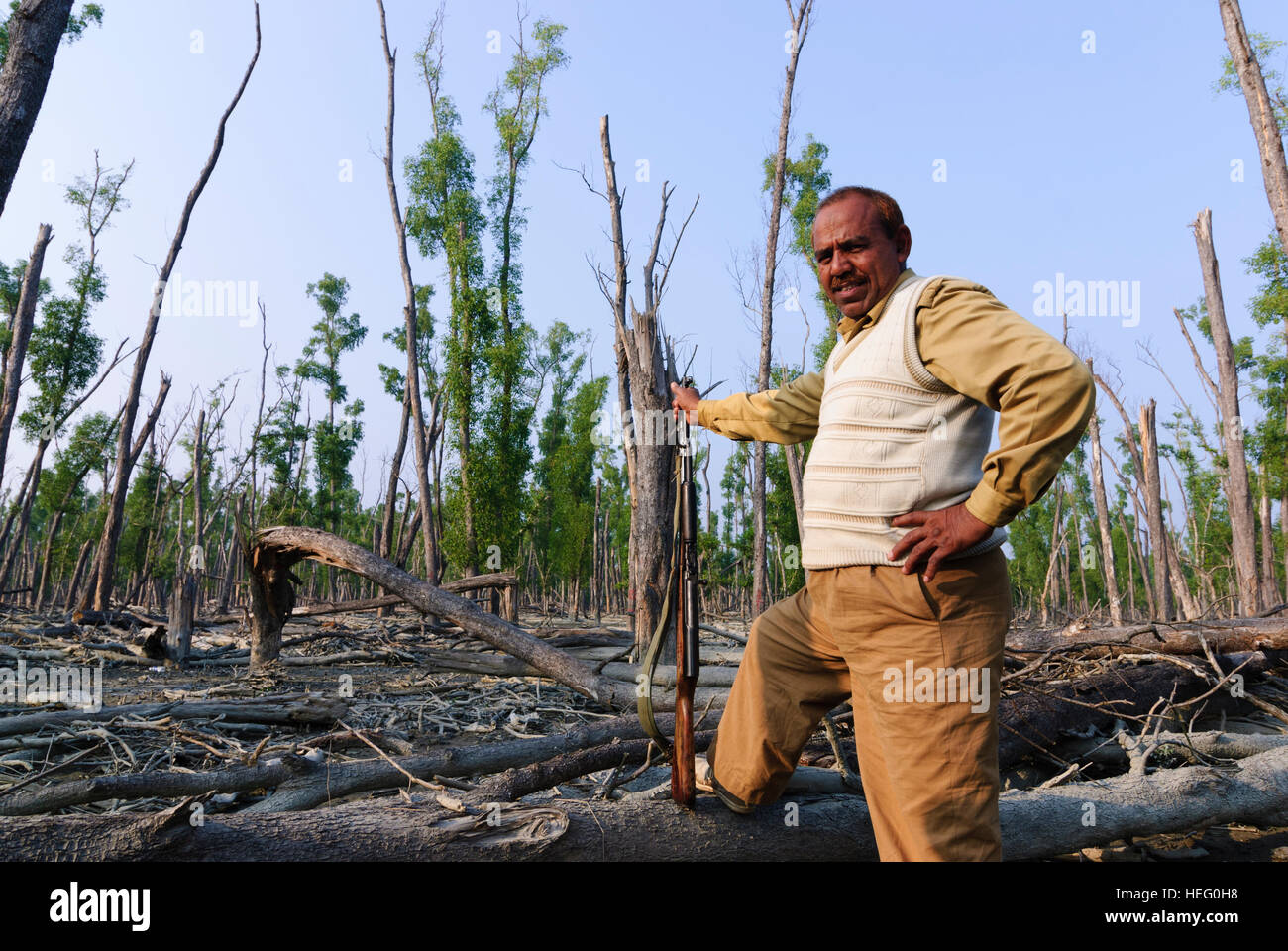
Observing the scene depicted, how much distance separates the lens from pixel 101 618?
1066 centimetres

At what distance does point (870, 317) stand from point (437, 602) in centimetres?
467

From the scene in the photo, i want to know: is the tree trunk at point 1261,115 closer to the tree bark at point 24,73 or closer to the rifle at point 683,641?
the rifle at point 683,641

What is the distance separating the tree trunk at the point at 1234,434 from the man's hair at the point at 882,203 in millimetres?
13890

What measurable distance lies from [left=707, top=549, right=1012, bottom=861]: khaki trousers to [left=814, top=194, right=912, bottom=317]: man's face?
77 cm

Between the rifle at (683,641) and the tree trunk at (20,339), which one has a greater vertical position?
the tree trunk at (20,339)

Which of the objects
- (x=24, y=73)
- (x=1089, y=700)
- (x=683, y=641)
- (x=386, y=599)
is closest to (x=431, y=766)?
(x=683, y=641)

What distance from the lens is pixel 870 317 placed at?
6.87 ft

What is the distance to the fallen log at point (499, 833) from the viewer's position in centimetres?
185

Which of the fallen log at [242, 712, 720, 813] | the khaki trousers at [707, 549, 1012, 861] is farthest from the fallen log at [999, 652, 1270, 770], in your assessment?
the khaki trousers at [707, 549, 1012, 861]

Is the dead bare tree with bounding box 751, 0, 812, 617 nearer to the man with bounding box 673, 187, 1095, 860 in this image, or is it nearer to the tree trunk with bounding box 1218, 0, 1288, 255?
the tree trunk with bounding box 1218, 0, 1288, 255

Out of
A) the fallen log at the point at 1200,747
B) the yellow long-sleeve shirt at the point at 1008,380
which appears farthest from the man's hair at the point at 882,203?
the fallen log at the point at 1200,747

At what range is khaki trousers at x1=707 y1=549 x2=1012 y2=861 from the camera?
1.76m

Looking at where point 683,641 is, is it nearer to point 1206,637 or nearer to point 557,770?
point 557,770
